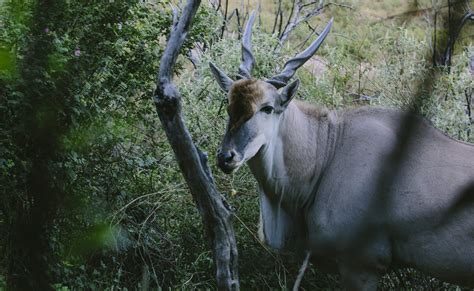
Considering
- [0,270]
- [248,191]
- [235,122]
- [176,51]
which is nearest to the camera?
[176,51]

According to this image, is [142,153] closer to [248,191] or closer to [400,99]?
[248,191]

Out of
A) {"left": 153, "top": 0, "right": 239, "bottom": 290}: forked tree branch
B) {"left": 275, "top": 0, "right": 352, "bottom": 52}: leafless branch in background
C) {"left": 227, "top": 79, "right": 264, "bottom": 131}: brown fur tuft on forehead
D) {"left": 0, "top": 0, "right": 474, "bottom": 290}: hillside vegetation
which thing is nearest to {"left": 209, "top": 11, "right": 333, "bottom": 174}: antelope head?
{"left": 227, "top": 79, "right": 264, "bottom": 131}: brown fur tuft on forehead

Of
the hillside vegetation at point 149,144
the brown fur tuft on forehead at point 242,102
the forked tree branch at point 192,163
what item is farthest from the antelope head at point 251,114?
the forked tree branch at point 192,163

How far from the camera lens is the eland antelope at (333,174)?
12.5 ft

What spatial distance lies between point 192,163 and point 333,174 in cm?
158

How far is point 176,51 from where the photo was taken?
9.18 ft

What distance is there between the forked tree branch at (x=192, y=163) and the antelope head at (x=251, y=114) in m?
1.00

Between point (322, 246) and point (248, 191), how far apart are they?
1.17 metres

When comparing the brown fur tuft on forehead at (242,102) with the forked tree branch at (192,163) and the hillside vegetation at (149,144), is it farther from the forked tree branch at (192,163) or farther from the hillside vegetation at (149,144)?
the forked tree branch at (192,163)

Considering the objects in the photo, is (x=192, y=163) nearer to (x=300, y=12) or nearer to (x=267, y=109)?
(x=267, y=109)

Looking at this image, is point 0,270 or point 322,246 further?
point 322,246

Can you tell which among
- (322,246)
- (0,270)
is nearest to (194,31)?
(322,246)

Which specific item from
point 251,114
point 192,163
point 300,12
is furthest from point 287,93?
point 300,12

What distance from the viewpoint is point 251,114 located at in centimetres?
404
